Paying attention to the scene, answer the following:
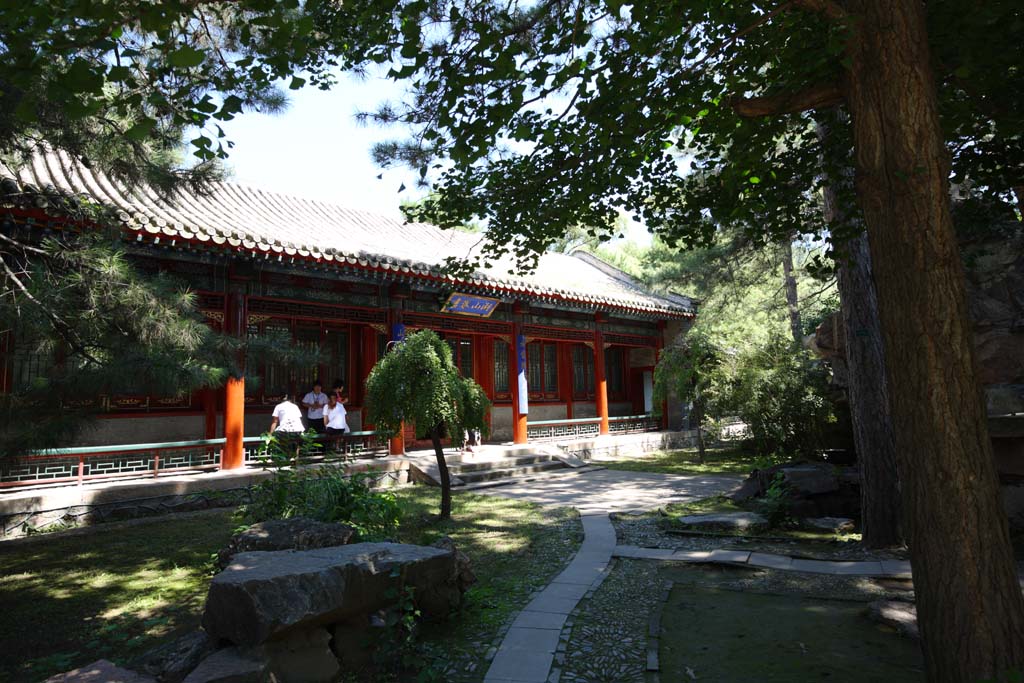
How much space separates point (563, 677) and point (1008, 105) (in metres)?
4.09

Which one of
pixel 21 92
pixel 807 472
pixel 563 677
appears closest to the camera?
pixel 563 677

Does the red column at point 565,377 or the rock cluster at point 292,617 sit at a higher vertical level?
the red column at point 565,377

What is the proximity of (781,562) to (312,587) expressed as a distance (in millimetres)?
3906

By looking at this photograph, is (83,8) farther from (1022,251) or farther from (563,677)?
(1022,251)

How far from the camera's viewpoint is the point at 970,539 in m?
2.55

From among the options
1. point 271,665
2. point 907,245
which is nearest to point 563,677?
point 271,665

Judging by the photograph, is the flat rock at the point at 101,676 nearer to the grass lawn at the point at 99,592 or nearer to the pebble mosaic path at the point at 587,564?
the grass lawn at the point at 99,592

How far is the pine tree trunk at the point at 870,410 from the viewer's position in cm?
573

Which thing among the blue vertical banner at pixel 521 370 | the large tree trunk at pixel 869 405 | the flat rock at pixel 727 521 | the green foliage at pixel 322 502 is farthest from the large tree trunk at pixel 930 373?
the blue vertical banner at pixel 521 370

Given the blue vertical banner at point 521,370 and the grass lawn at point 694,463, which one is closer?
the grass lawn at point 694,463

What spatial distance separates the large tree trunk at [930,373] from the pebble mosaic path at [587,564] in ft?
5.80

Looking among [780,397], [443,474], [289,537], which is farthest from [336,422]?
[780,397]

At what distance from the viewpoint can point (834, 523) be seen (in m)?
6.54

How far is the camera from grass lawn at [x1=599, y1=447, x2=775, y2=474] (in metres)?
11.6
